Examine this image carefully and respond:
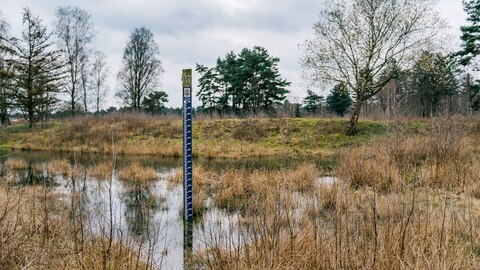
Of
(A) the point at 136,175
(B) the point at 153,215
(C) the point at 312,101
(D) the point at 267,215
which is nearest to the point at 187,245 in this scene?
(D) the point at 267,215

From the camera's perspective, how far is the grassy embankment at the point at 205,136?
54.6 feet

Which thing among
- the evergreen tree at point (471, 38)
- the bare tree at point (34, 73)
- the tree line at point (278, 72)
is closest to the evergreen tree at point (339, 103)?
the tree line at point (278, 72)

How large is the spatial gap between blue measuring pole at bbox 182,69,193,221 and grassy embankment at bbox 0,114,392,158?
1006cm

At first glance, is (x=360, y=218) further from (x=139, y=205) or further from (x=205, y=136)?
(x=205, y=136)

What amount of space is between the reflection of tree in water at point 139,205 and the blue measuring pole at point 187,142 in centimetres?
59

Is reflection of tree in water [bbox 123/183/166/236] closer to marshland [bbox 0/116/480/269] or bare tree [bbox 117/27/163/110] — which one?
marshland [bbox 0/116/480/269]

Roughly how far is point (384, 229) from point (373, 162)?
478cm

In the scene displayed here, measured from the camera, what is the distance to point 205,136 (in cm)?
2077

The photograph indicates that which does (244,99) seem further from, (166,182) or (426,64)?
(166,182)

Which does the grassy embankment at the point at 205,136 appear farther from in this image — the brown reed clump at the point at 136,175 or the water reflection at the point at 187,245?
the water reflection at the point at 187,245

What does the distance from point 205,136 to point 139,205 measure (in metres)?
14.9

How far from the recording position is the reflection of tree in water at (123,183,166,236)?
4.56 metres

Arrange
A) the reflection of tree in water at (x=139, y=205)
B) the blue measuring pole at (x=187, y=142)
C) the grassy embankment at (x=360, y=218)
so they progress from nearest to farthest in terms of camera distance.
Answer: the grassy embankment at (x=360, y=218), the reflection of tree in water at (x=139, y=205), the blue measuring pole at (x=187, y=142)

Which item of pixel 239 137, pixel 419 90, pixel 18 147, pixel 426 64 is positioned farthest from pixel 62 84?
pixel 419 90
